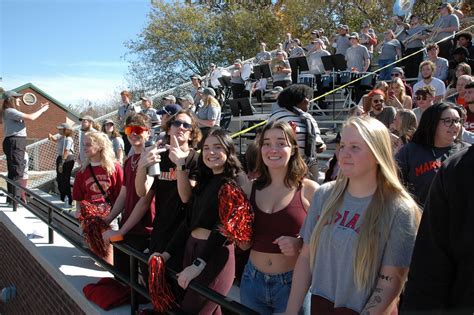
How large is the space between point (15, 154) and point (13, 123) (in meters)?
0.48

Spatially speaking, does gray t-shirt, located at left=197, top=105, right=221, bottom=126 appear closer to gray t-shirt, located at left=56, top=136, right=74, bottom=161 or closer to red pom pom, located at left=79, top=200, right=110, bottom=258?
red pom pom, located at left=79, top=200, right=110, bottom=258

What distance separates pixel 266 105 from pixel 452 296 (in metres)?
12.0

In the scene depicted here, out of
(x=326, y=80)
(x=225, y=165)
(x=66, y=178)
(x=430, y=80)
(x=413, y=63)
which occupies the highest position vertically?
(x=413, y=63)

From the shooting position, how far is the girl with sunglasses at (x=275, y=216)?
247 centimetres

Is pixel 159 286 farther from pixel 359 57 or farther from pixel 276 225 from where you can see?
pixel 359 57

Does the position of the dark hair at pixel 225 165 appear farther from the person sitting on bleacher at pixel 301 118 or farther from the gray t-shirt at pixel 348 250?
the person sitting on bleacher at pixel 301 118

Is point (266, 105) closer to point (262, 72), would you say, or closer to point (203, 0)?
point (262, 72)

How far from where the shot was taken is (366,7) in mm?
29109

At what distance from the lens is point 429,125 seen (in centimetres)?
320

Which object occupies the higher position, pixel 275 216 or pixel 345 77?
pixel 345 77

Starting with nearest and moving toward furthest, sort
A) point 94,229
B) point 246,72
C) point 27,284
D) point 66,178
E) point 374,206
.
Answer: point 374,206
point 94,229
point 27,284
point 66,178
point 246,72

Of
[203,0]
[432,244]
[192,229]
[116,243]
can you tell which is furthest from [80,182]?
[203,0]

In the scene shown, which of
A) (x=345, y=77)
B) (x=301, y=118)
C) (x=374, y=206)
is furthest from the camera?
(x=345, y=77)

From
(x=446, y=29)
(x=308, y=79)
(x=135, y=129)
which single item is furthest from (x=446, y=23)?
(x=135, y=129)
